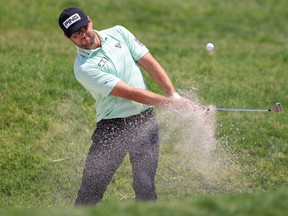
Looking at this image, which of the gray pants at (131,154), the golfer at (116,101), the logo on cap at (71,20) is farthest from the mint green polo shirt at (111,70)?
the logo on cap at (71,20)

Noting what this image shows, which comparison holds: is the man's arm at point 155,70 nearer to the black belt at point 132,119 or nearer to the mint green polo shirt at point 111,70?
the mint green polo shirt at point 111,70

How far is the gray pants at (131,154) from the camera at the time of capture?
7.24 m

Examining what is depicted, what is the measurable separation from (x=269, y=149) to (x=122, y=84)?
327 cm

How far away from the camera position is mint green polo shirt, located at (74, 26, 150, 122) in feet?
22.6

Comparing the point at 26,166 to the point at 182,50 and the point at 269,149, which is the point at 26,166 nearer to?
the point at 269,149

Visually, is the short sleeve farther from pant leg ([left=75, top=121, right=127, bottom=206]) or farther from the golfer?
pant leg ([left=75, top=121, right=127, bottom=206])

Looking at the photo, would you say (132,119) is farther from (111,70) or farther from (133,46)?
(133,46)

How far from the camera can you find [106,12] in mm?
16984

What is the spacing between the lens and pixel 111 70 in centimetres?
701

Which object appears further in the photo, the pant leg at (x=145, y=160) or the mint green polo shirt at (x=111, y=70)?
the pant leg at (x=145, y=160)

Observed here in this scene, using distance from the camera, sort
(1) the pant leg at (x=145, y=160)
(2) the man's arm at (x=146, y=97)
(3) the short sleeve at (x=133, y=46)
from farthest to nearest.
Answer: (3) the short sleeve at (x=133, y=46)
(1) the pant leg at (x=145, y=160)
(2) the man's arm at (x=146, y=97)

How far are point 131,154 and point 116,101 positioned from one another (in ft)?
1.87

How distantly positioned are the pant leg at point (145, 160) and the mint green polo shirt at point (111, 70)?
0.21 metres

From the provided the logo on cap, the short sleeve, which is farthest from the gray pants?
the logo on cap
